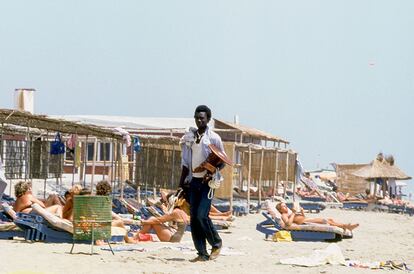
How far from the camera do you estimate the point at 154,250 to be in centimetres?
986

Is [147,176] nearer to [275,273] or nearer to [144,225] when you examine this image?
[144,225]

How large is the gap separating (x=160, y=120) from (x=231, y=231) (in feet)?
68.4

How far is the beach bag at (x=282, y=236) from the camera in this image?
42.4 feet

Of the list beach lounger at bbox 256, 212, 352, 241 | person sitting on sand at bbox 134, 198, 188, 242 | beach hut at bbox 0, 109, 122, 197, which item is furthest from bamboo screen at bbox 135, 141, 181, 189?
person sitting on sand at bbox 134, 198, 188, 242

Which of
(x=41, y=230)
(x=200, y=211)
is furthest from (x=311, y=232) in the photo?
(x=200, y=211)

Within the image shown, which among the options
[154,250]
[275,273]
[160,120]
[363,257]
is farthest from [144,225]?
[160,120]

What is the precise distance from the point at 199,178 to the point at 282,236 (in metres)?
4.47

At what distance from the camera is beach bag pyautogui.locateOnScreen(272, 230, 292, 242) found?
12.9 m

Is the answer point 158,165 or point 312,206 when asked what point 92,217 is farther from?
point 312,206

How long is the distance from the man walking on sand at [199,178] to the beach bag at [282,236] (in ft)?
13.6

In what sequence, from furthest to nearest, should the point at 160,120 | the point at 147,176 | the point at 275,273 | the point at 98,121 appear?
1. the point at 160,120
2. the point at 98,121
3. the point at 147,176
4. the point at 275,273

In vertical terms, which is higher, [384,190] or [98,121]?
[98,121]

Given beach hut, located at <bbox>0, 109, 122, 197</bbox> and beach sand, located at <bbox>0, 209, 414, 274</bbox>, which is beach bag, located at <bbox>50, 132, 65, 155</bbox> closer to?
beach hut, located at <bbox>0, 109, 122, 197</bbox>

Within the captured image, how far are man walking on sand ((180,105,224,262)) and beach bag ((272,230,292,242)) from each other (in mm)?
4155
